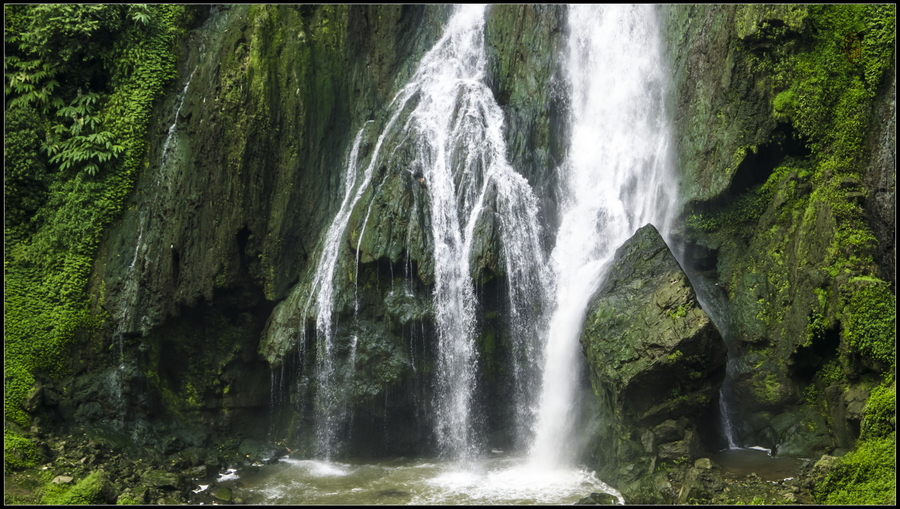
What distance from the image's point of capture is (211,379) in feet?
54.8

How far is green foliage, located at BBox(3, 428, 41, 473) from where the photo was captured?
12.6 metres

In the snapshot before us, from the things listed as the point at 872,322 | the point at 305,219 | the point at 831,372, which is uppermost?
the point at 305,219

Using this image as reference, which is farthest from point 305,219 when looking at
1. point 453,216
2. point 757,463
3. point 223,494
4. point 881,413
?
point 881,413

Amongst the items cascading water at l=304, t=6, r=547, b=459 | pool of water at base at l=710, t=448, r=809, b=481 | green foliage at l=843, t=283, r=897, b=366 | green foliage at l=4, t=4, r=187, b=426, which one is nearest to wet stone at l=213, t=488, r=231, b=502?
cascading water at l=304, t=6, r=547, b=459

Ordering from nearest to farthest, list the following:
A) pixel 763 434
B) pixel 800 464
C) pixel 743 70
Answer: pixel 800 464, pixel 763 434, pixel 743 70

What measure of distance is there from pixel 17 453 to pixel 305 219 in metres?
8.34

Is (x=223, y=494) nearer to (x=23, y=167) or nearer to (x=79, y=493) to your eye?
(x=79, y=493)

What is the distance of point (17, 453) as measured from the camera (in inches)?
504

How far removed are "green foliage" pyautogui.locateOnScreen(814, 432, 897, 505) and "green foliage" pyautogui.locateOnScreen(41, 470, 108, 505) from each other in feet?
41.4

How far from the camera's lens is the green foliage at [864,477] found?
10484 mm

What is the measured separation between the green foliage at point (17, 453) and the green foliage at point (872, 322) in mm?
15992

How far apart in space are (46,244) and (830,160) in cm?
1833

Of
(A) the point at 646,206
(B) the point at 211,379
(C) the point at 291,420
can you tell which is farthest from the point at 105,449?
(A) the point at 646,206

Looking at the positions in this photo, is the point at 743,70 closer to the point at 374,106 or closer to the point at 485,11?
the point at 485,11
